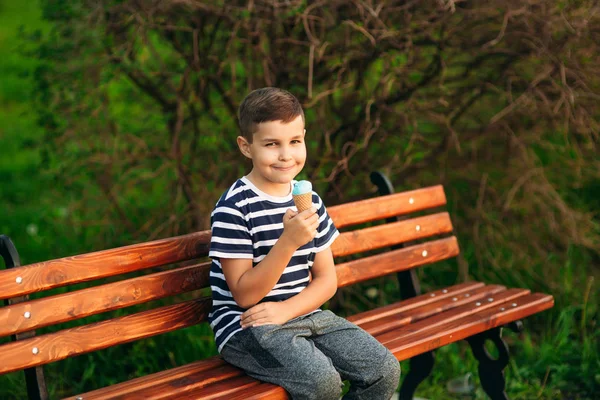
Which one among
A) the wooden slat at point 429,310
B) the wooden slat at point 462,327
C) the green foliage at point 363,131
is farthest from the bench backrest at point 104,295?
the green foliage at point 363,131

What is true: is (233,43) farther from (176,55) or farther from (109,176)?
(109,176)

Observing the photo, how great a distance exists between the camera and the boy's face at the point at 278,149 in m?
2.78

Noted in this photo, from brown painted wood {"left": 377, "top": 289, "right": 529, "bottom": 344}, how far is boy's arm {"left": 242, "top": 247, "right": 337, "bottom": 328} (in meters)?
0.35

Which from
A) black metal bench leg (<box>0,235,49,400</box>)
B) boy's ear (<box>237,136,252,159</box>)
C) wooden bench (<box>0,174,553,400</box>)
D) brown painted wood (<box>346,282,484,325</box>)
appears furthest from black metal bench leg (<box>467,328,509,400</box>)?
black metal bench leg (<box>0,235,49,400</box>)

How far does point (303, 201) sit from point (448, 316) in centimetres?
109

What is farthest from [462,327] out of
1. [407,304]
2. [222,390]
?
[222,390]

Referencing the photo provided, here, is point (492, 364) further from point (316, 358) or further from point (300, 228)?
point (300, 228)

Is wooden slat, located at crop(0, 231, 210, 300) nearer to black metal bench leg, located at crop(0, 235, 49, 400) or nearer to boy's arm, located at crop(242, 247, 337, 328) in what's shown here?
black metal bench leg, located at crop(0, 235, 49, 400)

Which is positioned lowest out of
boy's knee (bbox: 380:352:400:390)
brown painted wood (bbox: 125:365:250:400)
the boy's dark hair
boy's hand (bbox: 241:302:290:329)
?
boy's knee (bbox: 380:352:400:390)

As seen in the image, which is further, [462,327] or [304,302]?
[462,327]

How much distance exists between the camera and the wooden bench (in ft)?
8.89

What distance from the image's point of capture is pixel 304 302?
9.41ft

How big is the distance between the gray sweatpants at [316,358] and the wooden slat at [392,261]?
56cm

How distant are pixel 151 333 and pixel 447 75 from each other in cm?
233
